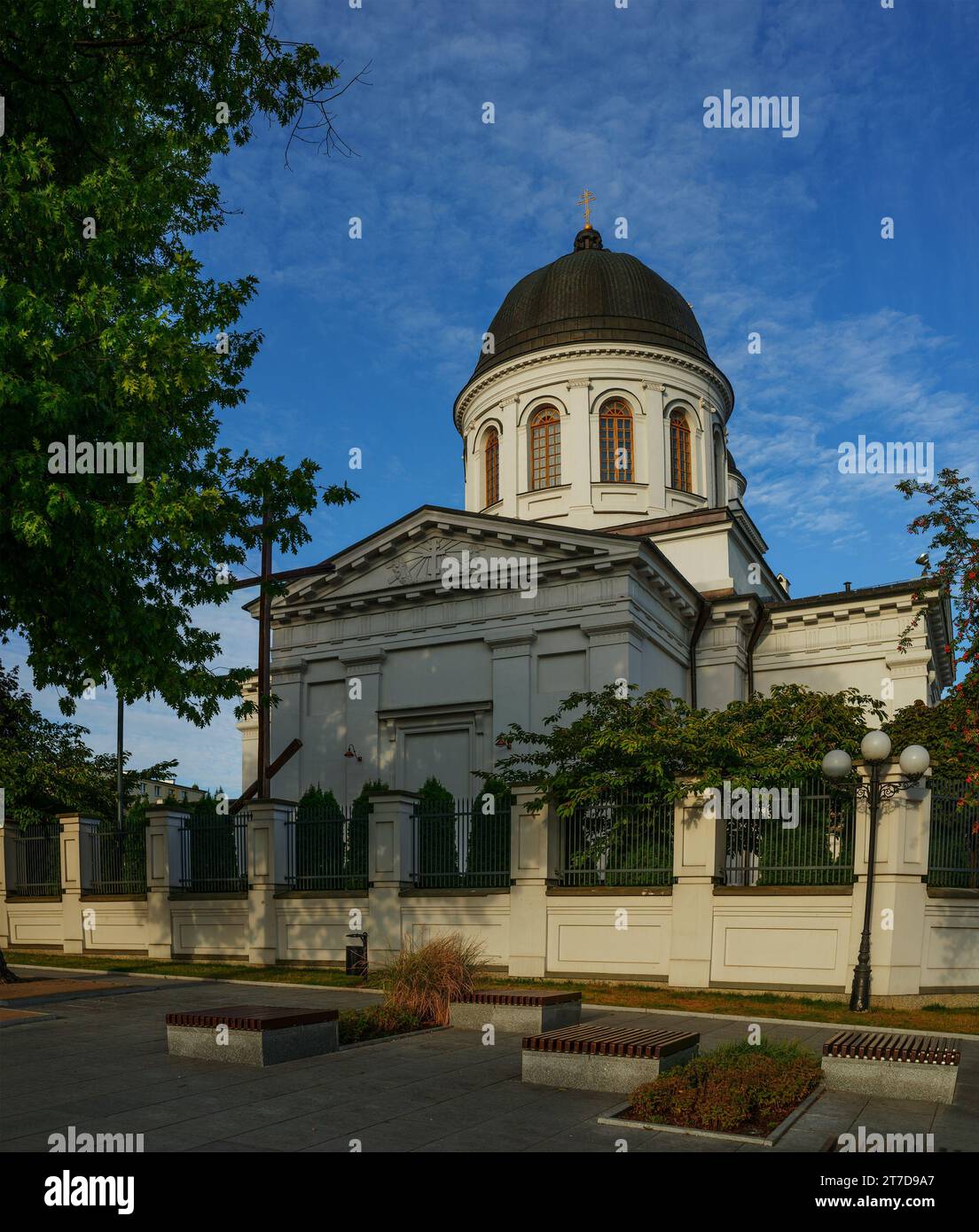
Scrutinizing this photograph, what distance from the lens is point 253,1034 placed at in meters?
10.0

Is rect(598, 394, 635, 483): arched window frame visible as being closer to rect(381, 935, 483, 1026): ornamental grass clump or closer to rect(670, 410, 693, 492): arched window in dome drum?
rect(670, 410, 693, 492): arched window in dome drum

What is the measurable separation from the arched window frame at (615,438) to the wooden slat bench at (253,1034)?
26.7 meters

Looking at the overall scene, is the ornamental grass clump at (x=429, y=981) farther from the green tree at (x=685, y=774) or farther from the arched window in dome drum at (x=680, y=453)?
the arched window in dome drum at (x=680, y=453)

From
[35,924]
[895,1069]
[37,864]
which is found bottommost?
[35,924]

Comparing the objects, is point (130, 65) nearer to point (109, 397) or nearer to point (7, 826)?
point (109, 397)

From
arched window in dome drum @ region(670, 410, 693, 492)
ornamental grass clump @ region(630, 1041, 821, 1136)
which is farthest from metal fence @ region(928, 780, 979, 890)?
arched window in dome drum @ region(670, 410, 693, 492)

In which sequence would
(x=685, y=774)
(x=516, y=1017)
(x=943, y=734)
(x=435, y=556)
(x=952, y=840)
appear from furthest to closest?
(x=435, y=556) → (x=943, y=734) → (x=685, y=774) → (x=952, y=840) → (x=516, y=1017)

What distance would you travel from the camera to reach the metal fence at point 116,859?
75.7ft

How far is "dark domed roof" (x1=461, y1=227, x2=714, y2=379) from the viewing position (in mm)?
36375

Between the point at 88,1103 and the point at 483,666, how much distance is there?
20.6 m

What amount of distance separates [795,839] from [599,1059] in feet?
27.7

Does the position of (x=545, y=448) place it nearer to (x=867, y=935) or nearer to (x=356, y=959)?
(x=356, y=959)

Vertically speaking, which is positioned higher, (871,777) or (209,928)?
(871,777)

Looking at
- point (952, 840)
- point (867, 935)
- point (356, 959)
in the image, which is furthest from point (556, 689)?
point (867, 935)
